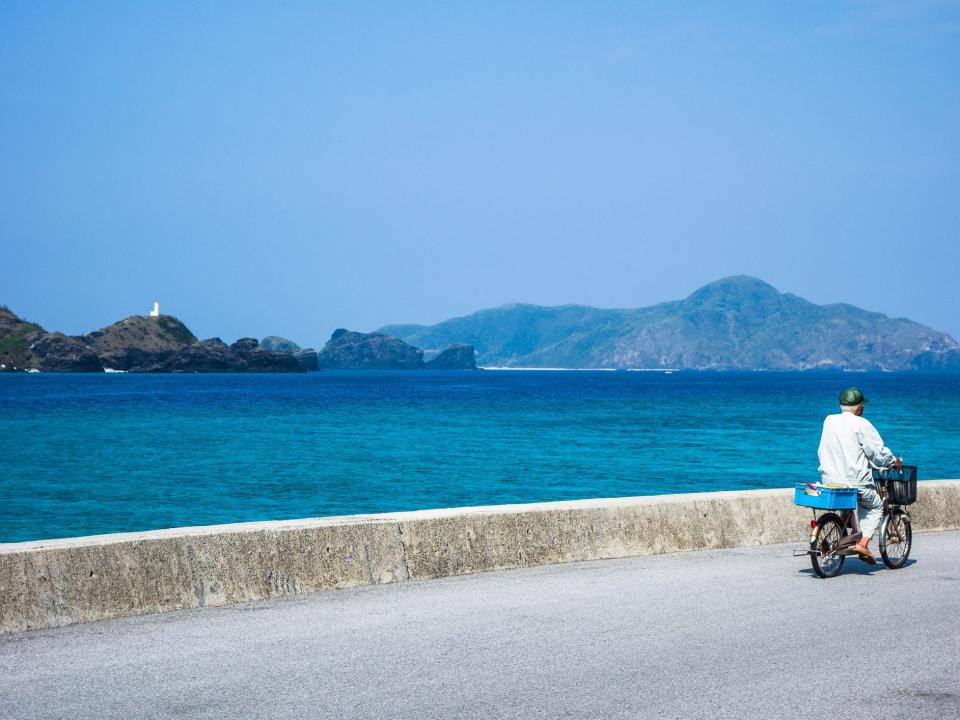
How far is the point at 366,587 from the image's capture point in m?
8.88

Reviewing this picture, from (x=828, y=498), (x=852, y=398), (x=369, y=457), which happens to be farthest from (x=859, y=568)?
(x=369, y=457)

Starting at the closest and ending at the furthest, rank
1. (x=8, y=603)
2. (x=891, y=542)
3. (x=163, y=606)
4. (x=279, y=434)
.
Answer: (x=8, y=603), (x=163, y=606), (x=891, y=542), (x=279, y=434)

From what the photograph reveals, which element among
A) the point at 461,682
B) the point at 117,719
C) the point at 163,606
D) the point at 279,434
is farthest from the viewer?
the point at 279,434

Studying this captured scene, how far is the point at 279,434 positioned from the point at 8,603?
188 feet

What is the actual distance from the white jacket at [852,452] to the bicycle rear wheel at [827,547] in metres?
0.35

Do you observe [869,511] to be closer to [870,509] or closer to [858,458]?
[870,509]

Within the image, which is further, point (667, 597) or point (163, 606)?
point (667, 597)

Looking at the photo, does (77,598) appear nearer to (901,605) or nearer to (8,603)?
(8,603)

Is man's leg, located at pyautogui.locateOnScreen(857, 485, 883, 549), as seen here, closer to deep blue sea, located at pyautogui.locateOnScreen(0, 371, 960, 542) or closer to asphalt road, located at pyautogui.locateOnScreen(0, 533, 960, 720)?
asphalt road, located at pyautogui.locateOnScreen(0, 533, 960, 720)

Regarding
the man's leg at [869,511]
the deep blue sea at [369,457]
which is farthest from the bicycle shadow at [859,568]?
the deep blue sea at [369,457]

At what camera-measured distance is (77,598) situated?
7590mm

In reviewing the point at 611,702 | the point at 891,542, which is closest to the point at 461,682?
the point at 611,702

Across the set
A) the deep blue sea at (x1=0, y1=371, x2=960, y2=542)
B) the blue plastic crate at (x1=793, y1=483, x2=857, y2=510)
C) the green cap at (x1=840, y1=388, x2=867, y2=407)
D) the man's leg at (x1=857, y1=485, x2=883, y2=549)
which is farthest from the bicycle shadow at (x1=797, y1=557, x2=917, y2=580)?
the deep blue sea at (x1=0, y1=371, x2=960, y2=542)

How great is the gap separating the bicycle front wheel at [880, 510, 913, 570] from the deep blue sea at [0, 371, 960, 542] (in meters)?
23.0
